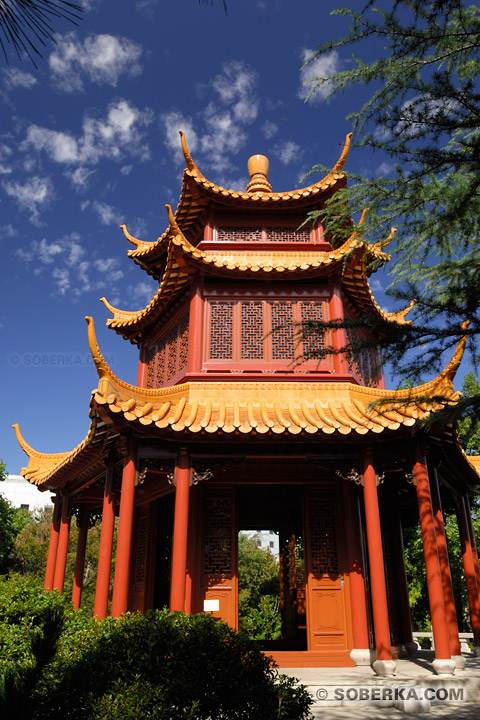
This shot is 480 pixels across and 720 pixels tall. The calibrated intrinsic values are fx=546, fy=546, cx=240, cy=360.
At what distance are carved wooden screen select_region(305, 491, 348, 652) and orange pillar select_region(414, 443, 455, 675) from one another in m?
1.80

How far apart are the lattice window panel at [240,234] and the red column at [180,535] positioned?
5.49 metres

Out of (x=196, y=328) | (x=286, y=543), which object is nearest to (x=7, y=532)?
(x=286, y=543)

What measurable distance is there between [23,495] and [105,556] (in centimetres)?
4431

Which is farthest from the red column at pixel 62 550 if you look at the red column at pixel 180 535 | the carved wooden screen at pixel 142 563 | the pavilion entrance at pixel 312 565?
the red column at pixel 180 535

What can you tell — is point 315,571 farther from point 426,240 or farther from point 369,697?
point 426,240

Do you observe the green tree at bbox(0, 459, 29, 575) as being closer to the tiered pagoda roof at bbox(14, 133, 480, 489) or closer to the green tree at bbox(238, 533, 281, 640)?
the green tree at bbox(238, 533, 281, 640)

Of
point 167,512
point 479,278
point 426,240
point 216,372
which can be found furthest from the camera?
point 167,512

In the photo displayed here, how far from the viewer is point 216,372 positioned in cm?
1055

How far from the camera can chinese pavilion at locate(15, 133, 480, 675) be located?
8.61 m

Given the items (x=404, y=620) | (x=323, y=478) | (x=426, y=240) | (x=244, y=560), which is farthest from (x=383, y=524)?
(x=244, y=560)

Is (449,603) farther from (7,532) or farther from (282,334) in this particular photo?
(7,532)

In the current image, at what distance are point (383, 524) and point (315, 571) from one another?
3.34 meters

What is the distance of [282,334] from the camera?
36.1 feet

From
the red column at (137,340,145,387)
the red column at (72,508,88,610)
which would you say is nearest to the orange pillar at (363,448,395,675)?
the red column at (137,340,145,387)
